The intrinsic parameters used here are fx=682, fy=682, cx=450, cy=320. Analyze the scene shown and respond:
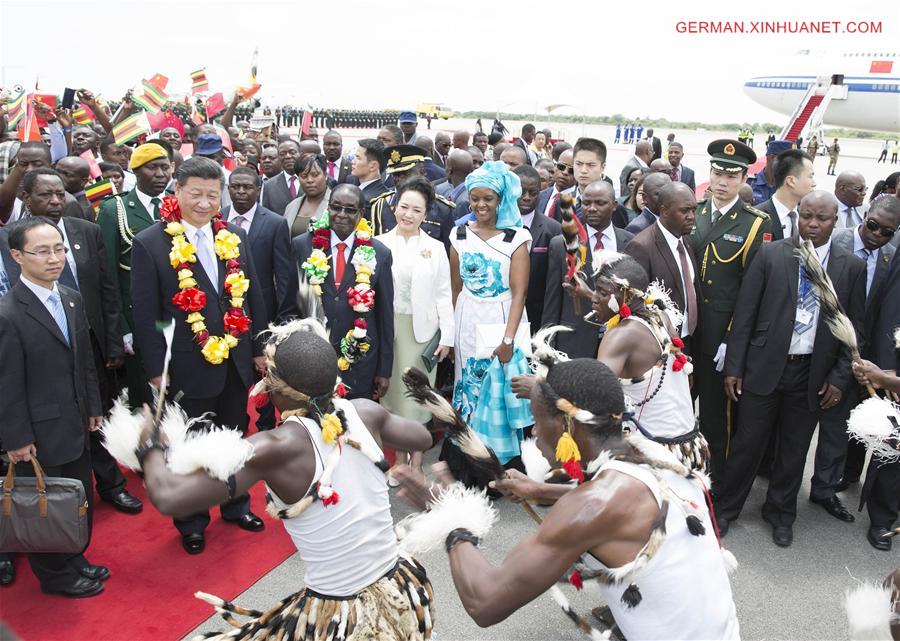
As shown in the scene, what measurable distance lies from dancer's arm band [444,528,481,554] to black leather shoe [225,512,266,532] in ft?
9.16

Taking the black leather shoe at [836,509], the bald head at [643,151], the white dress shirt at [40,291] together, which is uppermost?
the bald head at [643,151]

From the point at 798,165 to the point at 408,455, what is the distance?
12.7 ft

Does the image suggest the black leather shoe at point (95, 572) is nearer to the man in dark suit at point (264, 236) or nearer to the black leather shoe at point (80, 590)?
the black leather shoe at point (80, 590)

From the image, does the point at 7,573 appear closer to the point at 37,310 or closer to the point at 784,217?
the point at 37,310

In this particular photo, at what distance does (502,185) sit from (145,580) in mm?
3400

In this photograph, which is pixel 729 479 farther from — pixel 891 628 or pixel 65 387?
pixel 65 387

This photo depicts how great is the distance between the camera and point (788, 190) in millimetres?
5562

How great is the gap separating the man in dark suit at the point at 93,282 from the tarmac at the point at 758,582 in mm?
1372

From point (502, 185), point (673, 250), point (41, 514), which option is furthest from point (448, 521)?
point (673, 250)

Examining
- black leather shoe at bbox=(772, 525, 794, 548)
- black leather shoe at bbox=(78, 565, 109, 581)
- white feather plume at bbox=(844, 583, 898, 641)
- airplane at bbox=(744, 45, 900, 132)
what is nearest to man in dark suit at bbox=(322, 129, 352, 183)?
black leather shoe at bbox=(78, 565, 109, 581)

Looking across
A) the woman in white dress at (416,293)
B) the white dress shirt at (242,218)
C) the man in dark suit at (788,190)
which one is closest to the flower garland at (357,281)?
the woman in white dress at (416,293)

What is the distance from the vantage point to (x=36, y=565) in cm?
382

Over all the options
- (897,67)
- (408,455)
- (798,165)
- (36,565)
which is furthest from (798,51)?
(36,565)

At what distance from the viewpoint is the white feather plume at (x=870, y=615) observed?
2.04 m
